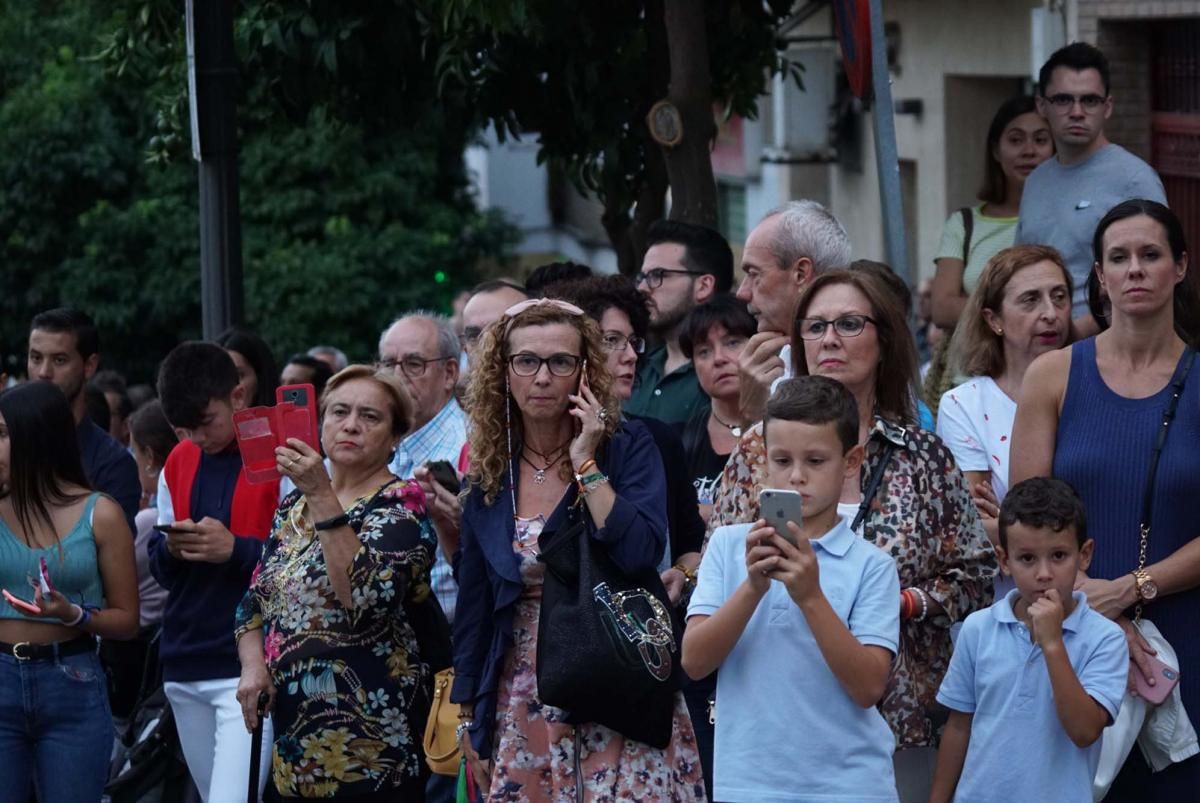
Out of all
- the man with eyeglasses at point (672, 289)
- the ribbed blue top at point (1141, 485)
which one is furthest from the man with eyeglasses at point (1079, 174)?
the ribbed blue top at point (1141, 485)

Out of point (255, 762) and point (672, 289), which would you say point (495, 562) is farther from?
point (672, 289)

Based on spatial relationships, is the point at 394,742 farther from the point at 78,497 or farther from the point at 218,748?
the point at 78,497

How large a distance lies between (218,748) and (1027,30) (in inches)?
384

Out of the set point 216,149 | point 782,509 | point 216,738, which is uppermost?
point 216,149

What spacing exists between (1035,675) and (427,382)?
308 cm

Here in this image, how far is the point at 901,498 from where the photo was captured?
5.09 meters

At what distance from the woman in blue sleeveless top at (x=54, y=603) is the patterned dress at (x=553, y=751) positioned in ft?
6.59

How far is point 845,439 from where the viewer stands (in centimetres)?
474

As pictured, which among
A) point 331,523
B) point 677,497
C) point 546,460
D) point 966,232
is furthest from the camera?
point 966,232

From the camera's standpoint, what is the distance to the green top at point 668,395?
707cm

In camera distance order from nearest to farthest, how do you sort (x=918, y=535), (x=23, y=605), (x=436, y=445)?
(x=918, y=535) < (x=23, y=605) < (x=436, y=445)

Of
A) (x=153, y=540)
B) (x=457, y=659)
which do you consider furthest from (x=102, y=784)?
(x=457, y=659)

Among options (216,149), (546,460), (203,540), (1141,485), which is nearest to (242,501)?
(203,540)

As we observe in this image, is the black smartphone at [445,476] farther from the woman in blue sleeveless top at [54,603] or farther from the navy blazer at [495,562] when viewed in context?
the woman in blue sleeveless top at [54,603]
